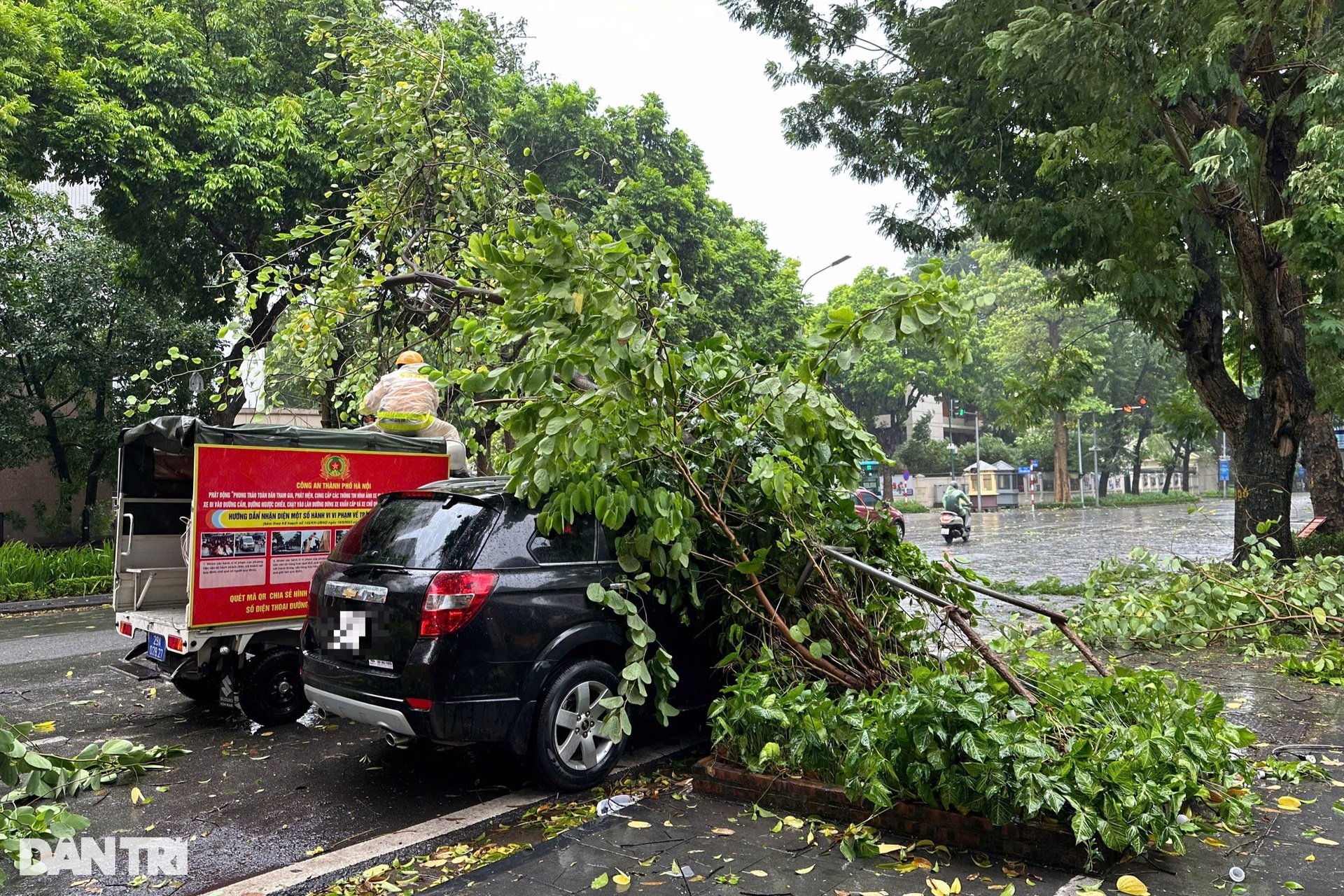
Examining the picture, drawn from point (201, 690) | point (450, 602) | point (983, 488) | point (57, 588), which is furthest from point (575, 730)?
point (983, 488)

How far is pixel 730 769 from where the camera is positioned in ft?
15.8

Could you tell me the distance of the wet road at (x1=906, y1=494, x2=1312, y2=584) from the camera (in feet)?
54.2

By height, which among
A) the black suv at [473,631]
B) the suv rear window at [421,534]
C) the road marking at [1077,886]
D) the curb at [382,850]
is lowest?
the curb at [382,850]

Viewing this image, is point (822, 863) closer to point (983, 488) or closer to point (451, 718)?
point (451, 718)

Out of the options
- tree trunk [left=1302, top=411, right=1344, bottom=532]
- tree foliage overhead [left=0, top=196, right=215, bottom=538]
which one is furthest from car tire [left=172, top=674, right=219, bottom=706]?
tree trunk [left=1302, top=411, right=1344, bottom=532]

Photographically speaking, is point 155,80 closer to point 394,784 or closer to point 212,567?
point 212,567

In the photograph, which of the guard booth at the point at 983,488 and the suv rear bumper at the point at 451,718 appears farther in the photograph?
the guard booth at the point at 983,488

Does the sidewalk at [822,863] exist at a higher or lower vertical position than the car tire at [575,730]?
lower

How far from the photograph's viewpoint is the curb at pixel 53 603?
13133mm

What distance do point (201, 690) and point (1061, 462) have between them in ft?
141

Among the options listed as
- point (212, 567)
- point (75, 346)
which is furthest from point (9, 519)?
point (212, 567)

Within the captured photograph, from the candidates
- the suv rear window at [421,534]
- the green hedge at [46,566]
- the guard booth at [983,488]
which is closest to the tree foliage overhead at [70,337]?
the green hedge at [46,566]

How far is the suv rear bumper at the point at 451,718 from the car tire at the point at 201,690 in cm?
276

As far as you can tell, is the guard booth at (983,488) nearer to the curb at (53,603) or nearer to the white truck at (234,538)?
the curb at (53,603)
